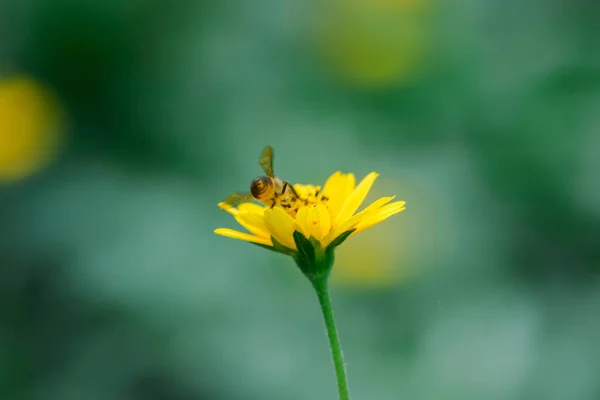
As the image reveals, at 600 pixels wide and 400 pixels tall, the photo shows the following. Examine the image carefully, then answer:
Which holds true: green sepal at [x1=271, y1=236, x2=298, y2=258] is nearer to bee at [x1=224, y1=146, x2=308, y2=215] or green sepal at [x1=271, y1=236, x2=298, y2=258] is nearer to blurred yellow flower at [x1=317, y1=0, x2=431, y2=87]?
bee at [x1=224, y1=146, x2=308, y2=215]

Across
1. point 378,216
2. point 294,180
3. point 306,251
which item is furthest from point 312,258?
point 294,180

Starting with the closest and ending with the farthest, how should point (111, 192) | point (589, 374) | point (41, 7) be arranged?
1. point (589, 374)
2. point (111, 192)
3. point (41, 7)

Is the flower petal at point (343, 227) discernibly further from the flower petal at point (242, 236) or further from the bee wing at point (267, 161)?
the bee wing at point (267, 161)

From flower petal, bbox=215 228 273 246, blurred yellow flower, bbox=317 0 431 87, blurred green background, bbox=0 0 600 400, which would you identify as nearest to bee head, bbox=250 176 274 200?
flower petal, bbox=215 228 273 246

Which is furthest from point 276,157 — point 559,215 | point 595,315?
point 595,315

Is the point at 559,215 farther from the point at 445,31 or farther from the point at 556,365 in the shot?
the point at 445,31

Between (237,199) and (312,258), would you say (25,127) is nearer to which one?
(237,199)
